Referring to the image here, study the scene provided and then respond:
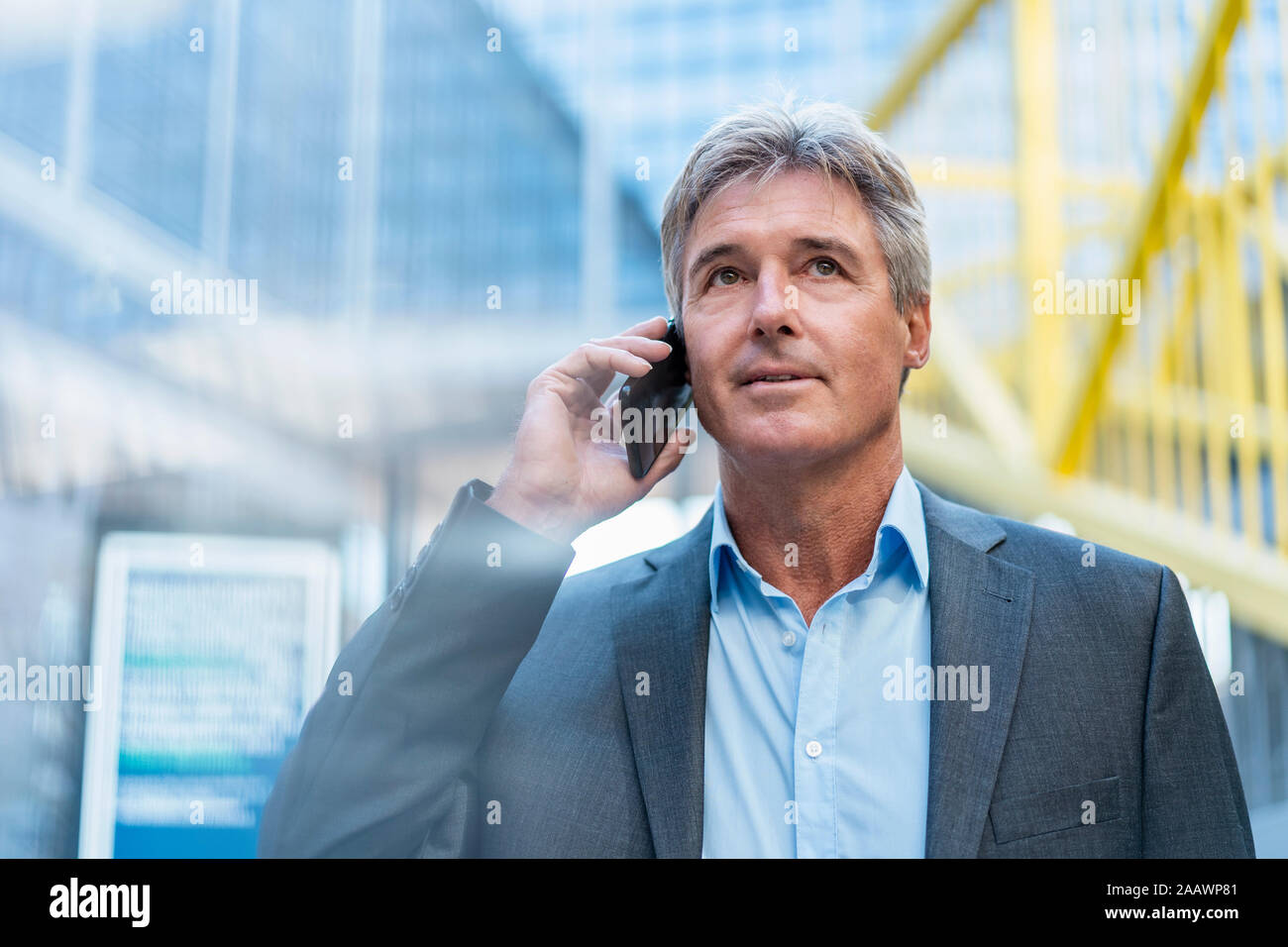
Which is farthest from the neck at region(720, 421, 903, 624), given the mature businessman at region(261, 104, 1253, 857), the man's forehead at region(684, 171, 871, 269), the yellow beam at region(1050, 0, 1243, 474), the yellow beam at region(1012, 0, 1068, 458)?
the yellow beam at region(1012, 0, 1068, 458)

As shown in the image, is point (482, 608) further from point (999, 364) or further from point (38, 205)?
point (38, 205)

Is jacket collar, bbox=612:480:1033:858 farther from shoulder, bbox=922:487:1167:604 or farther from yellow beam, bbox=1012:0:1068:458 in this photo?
yellow beam, bbox=1012:0:1068:458

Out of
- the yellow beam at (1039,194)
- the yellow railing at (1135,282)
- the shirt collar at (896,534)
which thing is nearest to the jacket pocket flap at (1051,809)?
the shirt collar at (896,534)

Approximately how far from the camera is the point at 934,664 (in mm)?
1067

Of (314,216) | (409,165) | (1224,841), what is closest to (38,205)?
(314,216)

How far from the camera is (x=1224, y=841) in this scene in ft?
3.23

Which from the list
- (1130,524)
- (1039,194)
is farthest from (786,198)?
(1039,194)

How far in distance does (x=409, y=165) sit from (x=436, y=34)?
3.02ft

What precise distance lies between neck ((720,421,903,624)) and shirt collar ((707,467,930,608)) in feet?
0.09

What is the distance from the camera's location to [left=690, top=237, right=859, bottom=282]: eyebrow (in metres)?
1.18

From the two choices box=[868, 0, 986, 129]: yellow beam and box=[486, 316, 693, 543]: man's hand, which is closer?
box=[486, 316, 693, 543]: man's hand

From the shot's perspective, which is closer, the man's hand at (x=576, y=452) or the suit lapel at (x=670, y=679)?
the suit lapel at (x=670, y=679)

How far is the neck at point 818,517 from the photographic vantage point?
4.02 feet

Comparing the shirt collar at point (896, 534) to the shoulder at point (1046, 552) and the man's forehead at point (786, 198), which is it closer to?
the shoulder at point (1046, 552)
